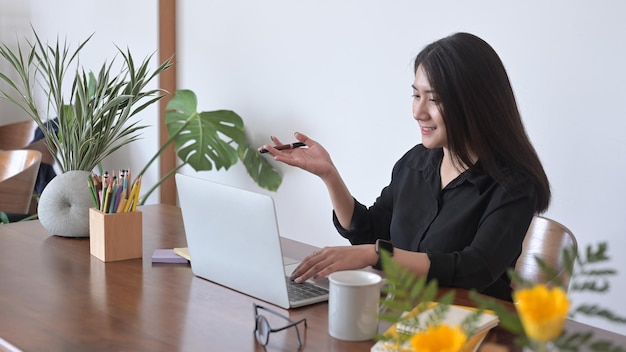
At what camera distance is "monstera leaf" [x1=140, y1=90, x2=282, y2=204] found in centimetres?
397

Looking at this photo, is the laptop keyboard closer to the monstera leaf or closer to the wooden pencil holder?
the wooden pencil holder

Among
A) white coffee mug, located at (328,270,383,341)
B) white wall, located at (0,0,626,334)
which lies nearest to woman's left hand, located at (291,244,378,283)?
white coffee mug, located at (328,270,383,341)

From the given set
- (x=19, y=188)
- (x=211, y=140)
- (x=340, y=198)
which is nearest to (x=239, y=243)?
(x=340, y=198)

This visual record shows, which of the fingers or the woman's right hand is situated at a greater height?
the woman's right hand

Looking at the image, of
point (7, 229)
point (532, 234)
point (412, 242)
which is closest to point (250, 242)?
point (412, 242)

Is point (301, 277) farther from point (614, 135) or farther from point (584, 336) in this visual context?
point (614, 135)

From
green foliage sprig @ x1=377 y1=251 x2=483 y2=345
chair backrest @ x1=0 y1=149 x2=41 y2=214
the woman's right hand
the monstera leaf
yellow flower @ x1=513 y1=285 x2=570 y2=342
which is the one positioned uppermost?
Answer: yellow flower @ x1=513 y1=285 x2=570 y2=342

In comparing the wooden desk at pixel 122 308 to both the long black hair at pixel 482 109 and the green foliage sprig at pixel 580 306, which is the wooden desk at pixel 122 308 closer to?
the long black hair at pixel 482 109

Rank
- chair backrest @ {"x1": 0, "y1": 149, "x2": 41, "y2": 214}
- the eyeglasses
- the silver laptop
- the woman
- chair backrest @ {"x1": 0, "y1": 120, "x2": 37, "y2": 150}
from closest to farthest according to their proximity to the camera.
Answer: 1. the eyeglasses
2. the silver laptop
3. the woman
4. chair backrest @ {"x1": 0, "y1": 149, "x2": 41, "y2": 214}
5. chair backrest @ {"x1": 0, "y1": 120, "x2": 37, "y2": 150}

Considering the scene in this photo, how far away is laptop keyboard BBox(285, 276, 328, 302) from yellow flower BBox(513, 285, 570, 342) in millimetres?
1081

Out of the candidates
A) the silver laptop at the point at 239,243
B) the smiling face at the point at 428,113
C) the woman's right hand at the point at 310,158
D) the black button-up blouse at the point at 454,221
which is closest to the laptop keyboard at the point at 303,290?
the silver laptop at the point at 239,243

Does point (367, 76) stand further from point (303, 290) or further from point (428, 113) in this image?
point (303, 290)

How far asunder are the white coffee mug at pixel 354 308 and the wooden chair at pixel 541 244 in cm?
71

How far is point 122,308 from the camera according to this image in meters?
1.52
